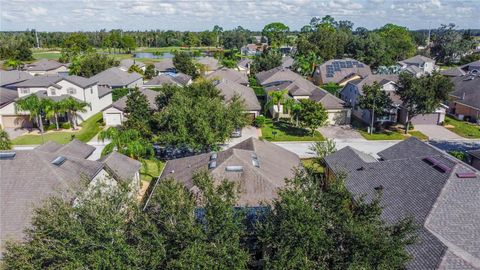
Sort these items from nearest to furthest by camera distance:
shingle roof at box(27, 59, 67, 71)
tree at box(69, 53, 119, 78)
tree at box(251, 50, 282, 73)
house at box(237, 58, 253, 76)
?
tree at box(69, 53, 119, 78) → tree at box(251, 50, 282, 73) → shingle roof at box(27, 59, 67, 71) → house at box(237, 58, 253, 76)

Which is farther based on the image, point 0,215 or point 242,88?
point 242,88

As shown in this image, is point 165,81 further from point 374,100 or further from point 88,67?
point 374,100

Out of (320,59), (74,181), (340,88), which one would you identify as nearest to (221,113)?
(74,181)

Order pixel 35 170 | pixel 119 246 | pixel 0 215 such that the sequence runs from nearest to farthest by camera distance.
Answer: pixel 119 246, pixel 0 215, pixel 35 170

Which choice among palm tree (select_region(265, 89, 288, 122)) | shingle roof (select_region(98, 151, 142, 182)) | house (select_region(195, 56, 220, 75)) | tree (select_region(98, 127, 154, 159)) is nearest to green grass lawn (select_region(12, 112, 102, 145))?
tree (select_region(98, 127, 154, 159))

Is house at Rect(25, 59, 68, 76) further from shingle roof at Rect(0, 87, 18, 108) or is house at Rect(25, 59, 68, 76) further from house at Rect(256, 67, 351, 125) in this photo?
house at Rect(256, 67, 351, 125)

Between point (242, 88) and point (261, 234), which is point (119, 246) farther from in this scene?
point (242, 88)

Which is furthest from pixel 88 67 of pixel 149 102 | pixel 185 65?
pixel 149 102
